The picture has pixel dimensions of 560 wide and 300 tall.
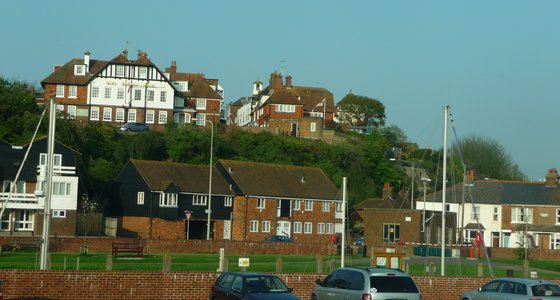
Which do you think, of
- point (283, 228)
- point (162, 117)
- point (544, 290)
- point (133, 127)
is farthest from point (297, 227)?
point (544, 290)

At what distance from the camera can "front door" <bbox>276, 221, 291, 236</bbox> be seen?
307ft

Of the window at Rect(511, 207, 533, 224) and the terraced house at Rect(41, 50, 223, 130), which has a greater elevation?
the terraced house at Rect(41, 50, 223, 130)

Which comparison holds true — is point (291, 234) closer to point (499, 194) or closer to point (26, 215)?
point (499, 194)

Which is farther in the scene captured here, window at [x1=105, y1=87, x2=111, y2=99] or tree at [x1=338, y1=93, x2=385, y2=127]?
tree at [x1=338, y1=93, x2=385, y2=127]

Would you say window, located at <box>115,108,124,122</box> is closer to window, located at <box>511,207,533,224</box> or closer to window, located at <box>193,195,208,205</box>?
window, located at <box>193,195,208,205</box>

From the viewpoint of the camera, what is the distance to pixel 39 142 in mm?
80938

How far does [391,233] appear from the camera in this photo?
91.1m

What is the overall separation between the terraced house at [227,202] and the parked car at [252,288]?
2133 inches

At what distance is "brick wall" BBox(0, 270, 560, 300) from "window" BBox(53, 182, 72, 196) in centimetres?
4529

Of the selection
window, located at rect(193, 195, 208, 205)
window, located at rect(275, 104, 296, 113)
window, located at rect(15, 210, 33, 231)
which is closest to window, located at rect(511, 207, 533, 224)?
window, located at rect(193, 195, 208, 205)

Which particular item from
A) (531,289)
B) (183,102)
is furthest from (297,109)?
(531,289)

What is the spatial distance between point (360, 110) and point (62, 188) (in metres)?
70.2

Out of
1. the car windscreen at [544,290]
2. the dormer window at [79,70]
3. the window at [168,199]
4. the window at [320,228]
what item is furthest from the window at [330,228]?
the car windscreen at [544,290]

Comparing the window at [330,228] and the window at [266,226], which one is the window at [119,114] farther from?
the window at [330,228]
